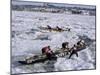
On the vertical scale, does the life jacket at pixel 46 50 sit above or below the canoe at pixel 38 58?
above

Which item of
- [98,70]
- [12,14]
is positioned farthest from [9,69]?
[98,70]

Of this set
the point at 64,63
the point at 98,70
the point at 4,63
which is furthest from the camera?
the point at 98,70

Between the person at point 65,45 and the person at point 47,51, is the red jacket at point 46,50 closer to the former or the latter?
the person at point 47,51

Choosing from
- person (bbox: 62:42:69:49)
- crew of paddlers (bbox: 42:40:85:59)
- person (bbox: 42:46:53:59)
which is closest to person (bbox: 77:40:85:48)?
crew of paddlers (bbox: 42:40:85:59)

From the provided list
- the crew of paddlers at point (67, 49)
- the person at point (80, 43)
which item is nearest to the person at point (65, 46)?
the crew of paddlers at point (67, 49)

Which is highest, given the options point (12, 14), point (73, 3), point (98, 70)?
point (73, 3)

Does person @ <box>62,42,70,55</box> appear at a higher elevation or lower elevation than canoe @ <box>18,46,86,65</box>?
higher

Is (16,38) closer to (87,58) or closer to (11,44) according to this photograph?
(11,44)

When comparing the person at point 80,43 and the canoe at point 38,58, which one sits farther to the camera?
the person at point 80,43

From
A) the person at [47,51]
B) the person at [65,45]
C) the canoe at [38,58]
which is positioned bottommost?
the canoe at [38,58]

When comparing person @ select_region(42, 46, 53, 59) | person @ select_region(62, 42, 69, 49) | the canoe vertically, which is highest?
person @ select_region(62, 42, 69, 49)

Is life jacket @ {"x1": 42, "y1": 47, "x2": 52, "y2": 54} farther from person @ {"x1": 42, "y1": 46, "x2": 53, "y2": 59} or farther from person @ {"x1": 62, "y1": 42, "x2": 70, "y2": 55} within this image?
person @ {"x1": 62, "y1": 42, "x2": 70, "y2": 55}
